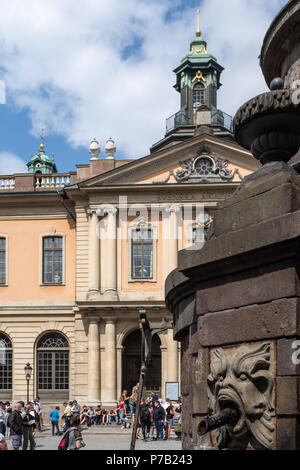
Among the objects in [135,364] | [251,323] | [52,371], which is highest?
[251,323]

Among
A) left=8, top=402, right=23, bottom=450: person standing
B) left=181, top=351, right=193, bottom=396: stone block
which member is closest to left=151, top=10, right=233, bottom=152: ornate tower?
left=8, top=402, right=23, bottom=450: person standing

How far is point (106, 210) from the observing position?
40.3 metres

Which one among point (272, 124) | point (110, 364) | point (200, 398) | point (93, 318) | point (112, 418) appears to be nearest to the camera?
point (200, 398)

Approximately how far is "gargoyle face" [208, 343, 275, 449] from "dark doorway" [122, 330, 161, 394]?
3368 centimetres

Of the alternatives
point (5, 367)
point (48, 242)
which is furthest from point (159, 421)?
point (48, 242)

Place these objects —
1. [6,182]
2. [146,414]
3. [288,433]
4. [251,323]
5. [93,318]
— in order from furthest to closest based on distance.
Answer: [6,182] < [93,318] < [146,414] < [251,323] < [288,433]

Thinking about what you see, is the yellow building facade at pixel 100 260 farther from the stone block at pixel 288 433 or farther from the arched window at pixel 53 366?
the stone block at pixel 288 433

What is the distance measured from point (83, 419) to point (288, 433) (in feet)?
93.0

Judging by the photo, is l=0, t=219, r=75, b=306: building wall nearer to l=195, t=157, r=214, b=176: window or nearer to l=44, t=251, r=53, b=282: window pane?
l=44, t=251, r=53, b=282: window pane

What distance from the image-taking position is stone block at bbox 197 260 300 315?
6301mm

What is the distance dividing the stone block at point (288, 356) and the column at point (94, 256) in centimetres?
3414

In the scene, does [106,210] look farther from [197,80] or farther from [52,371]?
[197,80]
